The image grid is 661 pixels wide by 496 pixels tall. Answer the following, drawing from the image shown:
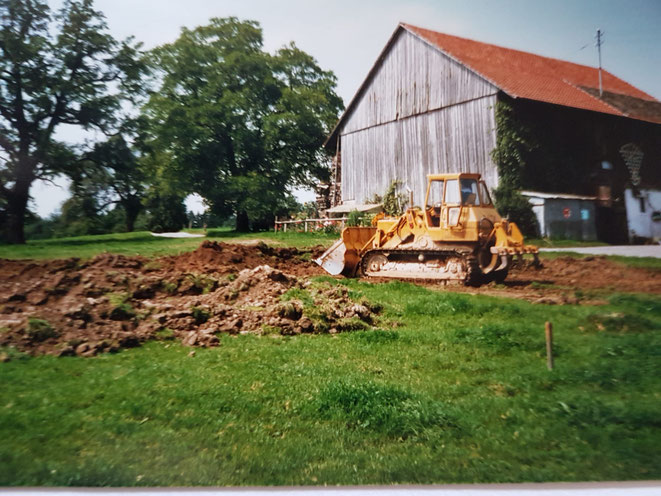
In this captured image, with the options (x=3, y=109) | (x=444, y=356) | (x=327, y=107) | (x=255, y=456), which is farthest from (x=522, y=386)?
(x=3, y=109)

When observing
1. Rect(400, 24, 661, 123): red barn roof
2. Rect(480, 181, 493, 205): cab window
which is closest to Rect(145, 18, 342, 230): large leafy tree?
Rect(400, 24, 661, 123): red barn roof

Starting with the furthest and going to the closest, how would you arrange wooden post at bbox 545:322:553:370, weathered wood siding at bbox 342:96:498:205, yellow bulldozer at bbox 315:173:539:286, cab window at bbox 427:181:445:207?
cab window at bbox 427:181:445:207 → yellow bulldozer at bbox 315:173:539:286 → weathered wood siding at bbox 342:96:498:205 → wooden post at bbox 545:322:553:370

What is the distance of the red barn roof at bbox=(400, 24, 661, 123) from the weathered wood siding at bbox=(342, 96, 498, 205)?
0.55 metres

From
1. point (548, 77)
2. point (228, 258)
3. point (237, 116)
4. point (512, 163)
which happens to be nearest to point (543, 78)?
point (548, 77)

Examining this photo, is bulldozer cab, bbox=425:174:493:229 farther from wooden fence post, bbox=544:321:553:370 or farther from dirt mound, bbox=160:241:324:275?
wooden fence post, bbox=544:321:553:370

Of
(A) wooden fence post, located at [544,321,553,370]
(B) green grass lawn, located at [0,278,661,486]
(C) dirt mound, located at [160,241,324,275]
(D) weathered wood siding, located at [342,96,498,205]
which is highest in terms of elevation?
(D) weathered wood siding, located at [342,96,498,205]

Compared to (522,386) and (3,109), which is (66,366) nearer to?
(3,109)

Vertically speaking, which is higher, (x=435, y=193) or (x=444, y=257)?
(x=435, y=193)

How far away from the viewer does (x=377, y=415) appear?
99.2 inches

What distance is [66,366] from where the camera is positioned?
9.64 ft

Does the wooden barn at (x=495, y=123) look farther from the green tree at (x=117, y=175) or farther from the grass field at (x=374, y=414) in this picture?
the green tree at (x=117, y=175)

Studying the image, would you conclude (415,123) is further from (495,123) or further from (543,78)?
(543,78)

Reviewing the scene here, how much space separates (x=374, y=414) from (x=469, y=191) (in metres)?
4.51

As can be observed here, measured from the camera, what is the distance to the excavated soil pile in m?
3.15
